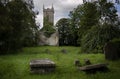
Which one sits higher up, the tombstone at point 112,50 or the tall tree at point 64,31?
the tall tree at point 64,31

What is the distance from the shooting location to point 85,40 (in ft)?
106

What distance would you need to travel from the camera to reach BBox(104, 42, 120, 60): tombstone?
1738cm

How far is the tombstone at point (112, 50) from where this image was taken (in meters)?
17.4

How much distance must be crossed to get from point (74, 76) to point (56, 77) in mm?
845

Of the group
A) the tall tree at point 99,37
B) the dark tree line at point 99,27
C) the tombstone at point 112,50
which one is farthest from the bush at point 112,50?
the tall tree at point 99,37

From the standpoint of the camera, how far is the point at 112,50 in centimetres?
1766

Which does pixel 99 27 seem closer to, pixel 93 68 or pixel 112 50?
pixel 112 50

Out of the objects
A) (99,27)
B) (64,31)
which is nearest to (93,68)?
(99,27)

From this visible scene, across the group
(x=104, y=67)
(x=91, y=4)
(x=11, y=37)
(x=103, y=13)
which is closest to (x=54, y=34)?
(x=103, y=13)

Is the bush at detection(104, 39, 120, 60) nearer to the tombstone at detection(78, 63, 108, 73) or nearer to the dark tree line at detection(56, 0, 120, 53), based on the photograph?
the dark tree line at detection(56, 0, 120, 53)

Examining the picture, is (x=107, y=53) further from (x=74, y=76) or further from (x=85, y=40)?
(x=85, y=40)

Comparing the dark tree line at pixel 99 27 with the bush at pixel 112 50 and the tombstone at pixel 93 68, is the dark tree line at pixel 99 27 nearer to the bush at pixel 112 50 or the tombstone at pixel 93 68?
the bush at pixel 112 50

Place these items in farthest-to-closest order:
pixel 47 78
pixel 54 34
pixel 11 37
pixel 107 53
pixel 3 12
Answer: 1. pixel 54 34
2. pixel 11 37
3. pixel 107 53
4. pixel 3 12
5. pixel 47 78

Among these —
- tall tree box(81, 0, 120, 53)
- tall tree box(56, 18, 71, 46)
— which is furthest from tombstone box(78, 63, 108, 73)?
tall tree box(56, 18, 71, 46)
